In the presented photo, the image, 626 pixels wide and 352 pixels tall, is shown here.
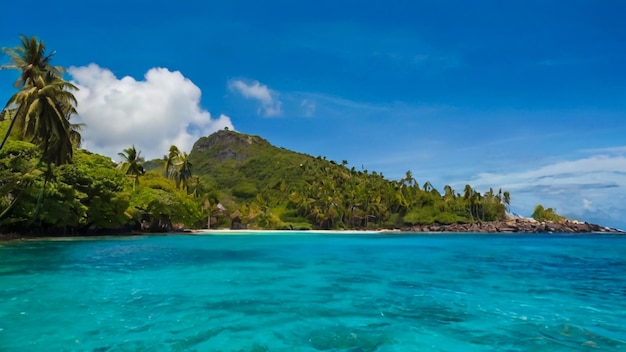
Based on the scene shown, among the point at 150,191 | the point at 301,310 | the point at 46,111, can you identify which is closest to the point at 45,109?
the point at 46,111

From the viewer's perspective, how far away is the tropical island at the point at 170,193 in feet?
94.7

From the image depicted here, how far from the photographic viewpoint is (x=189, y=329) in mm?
8633

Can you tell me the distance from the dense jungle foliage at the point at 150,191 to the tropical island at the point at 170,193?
4.6 inches

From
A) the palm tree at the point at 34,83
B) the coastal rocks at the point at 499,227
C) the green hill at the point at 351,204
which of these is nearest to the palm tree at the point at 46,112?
the palm tree at the point at 34,83

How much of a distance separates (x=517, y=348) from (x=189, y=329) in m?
6.26

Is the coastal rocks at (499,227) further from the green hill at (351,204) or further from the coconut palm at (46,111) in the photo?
the coconut palm at (46,111)

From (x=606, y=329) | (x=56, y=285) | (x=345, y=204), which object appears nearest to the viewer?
(x=606, y=329)

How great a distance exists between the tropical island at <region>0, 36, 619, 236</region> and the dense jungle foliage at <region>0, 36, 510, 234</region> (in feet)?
0.39

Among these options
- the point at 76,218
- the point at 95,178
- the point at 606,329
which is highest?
the point at 95,178

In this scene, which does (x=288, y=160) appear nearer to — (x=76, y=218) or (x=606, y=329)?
(x=76, y=218)

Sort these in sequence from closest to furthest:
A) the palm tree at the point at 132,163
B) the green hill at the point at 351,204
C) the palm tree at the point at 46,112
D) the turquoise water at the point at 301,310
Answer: the turquoise water at the point at 301,310
the palm tree at the point at 46,112
the palm tree at the point at 132,163
the green hill at the point at 351,204

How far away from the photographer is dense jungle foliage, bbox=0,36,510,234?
28500 mm

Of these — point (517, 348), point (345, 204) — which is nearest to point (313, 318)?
point (517, 348)

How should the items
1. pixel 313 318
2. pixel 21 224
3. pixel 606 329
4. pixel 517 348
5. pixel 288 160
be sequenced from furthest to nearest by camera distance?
pixel 288 160 < pixel 21 224 < pixel 313 318 < pixel 606 329 < pixel 517 348
